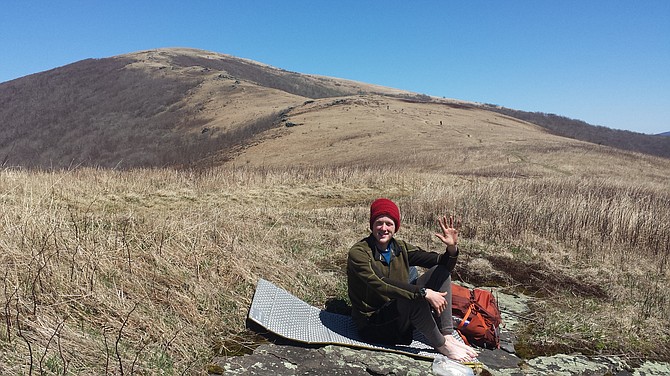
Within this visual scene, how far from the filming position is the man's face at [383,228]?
379 centimetres

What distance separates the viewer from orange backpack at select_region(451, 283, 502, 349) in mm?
4102

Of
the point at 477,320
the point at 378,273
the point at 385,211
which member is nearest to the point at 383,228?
the point at 385,211

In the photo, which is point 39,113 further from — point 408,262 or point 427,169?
point 408,262

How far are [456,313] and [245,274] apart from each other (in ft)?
7.79

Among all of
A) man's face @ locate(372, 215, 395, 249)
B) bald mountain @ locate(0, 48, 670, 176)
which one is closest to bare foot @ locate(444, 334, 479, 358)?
man's face @ locate(372, 215, 395, 249)

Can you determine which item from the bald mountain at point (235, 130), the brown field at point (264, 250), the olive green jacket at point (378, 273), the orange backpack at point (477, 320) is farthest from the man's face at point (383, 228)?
the bald mountain at point (235, 130)

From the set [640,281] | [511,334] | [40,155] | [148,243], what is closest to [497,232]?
[640,281]

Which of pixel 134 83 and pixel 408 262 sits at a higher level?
pixel 134 83

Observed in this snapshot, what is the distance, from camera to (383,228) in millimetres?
3787

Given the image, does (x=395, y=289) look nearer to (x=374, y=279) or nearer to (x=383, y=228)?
(x=374, y=279)

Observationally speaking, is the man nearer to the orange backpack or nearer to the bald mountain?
the orange backpack

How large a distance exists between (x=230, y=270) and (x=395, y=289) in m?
2.17

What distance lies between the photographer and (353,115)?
38.9 metres

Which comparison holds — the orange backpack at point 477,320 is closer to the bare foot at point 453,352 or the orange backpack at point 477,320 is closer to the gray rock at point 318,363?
the bare foot at point 453,352
